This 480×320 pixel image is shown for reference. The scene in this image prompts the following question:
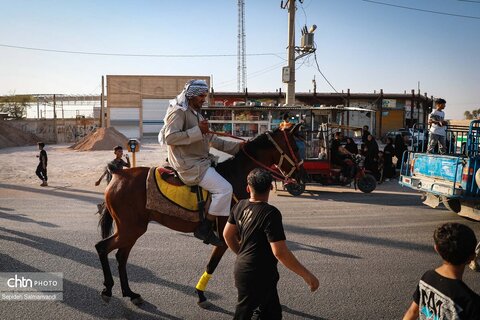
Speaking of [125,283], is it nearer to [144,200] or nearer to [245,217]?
[144,200]

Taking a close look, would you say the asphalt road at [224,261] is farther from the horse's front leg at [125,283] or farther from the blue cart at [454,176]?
the blue cart at [454,176]

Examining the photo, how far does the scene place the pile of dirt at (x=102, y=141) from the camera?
29281mm

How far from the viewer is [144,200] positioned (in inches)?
181

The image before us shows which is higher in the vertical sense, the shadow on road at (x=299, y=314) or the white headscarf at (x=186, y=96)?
the white headscarf at (x=186, y=96)

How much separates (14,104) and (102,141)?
98.6 ft

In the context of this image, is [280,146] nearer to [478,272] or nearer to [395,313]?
[395,313]

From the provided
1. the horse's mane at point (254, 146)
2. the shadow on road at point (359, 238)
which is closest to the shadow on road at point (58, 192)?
the shadow on road at point (359, 238)

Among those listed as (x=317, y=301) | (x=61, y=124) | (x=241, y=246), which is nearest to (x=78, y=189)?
(x=317, y=301)

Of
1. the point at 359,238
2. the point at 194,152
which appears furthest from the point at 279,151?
the point at 359,238

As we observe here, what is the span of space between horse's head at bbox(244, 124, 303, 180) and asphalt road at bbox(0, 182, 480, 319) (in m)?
1.54

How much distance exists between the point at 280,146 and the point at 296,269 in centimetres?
246

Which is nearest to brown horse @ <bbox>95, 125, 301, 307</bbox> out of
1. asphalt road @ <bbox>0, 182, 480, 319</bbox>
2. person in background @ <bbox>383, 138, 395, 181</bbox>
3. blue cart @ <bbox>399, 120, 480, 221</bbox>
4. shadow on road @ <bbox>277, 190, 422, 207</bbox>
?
asphalt road @ <bbox>0, 182, 480, 319</bbox>

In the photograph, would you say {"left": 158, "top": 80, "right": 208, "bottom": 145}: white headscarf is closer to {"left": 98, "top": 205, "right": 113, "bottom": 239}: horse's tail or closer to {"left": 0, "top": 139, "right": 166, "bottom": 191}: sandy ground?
{"left": 98, "top": 205, "right": 113, "bottom": 239}: horse's tail

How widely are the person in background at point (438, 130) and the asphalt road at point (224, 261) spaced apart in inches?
65.8
